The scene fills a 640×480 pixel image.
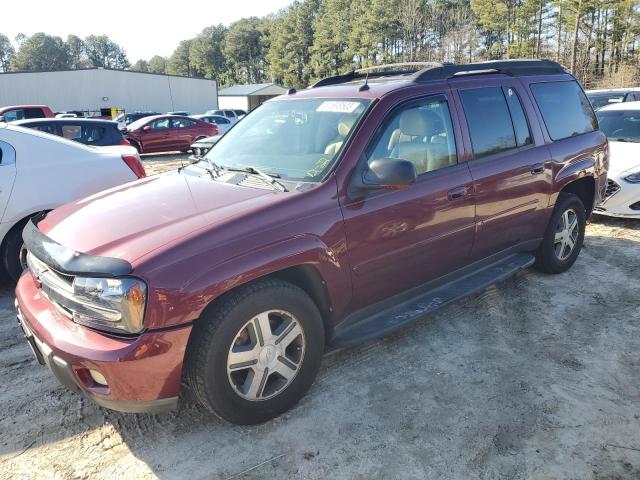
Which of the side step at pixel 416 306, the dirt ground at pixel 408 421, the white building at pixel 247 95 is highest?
the white building at pixel 247 95

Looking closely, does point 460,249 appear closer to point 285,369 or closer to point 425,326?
point 425,326

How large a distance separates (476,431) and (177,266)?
1829 millimetres

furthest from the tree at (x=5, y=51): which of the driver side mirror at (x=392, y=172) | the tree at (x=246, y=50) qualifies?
the driver side mirror at (x=392, y=172)

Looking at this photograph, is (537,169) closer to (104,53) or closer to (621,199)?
(621,199)

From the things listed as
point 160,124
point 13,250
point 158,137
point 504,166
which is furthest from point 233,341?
point 160,124

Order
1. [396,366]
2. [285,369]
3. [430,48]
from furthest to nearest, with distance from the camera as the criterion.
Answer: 1. [430,48]
2. [396,366]
3. [285,369]

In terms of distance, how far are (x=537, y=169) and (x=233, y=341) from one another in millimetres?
3033

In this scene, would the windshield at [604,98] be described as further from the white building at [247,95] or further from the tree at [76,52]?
the tree at [76,52]

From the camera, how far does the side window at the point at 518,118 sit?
4.12 m

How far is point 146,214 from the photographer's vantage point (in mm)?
2840

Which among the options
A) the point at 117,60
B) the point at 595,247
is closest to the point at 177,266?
the point at 595,247

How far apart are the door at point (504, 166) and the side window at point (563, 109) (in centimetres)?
25

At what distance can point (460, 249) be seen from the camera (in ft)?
12.2

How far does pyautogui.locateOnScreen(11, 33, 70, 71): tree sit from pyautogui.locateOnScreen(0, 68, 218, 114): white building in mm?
64759
